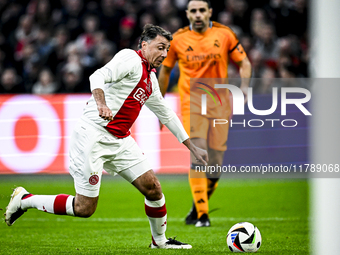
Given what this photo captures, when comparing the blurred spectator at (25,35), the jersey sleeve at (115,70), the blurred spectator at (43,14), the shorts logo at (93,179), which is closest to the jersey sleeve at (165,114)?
the jersey sleeve at (115,70)

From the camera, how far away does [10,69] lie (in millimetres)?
11398

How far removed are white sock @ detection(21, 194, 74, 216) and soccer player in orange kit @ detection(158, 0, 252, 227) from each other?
2164 millimetres

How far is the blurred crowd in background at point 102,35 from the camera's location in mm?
10992

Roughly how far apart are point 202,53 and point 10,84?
6196mm

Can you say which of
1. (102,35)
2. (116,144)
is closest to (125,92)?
(116,144)

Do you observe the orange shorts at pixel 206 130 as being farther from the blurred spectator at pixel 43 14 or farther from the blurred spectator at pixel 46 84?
the blurred spectator at pixel 43 14

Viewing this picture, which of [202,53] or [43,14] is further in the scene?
[43,14]

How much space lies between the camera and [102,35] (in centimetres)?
1204

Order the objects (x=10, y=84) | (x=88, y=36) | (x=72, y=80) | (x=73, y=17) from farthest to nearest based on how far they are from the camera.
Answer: (x=73, y=17)
(x=88, y=36)
(x=10, y=84)
(x=72, y=80)

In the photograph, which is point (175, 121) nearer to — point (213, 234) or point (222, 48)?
point (213, 234)

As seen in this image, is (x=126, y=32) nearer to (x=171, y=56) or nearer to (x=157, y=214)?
(x=171, y=56)

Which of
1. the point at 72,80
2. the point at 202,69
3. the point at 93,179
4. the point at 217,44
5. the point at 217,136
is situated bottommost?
the point at 72,80

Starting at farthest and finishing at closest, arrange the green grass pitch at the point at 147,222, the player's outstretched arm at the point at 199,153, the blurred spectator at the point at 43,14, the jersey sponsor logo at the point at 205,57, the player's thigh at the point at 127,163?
the blurred spectator at the point at 43,14
the jersey sponsor logo at the point at 205,57
the green grass pitch at the point at 147,222
the player's outstretched arm at the point at 199,153
the player's thigh at the point at 127,163

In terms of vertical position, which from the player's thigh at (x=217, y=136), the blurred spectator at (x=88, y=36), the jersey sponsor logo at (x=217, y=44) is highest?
the jersey sponsor logo at (x=217, y=44)
